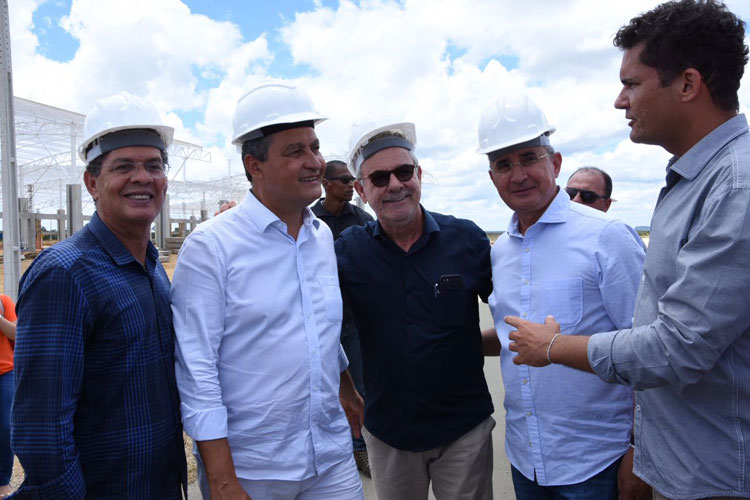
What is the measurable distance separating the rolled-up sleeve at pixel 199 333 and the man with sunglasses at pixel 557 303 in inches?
52.1

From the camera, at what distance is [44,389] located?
1564 mm

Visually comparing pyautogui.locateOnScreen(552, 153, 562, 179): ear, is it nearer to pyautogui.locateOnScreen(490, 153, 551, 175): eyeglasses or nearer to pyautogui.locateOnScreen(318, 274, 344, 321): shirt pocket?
pyautogui.locateOnScreen(490, 153, 551, 175): eyeglasses

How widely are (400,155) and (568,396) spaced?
1511mm

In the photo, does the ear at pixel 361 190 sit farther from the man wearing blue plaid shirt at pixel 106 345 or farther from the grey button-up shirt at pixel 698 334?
the grey button-up shirt at pixel 698 334

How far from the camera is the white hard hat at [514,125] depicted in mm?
2378

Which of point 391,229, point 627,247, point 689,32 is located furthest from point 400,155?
point 689,32

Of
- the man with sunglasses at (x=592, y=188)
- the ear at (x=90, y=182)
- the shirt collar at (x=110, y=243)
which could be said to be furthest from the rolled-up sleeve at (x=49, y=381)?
the man with sunglasses at (x=592, y=188)

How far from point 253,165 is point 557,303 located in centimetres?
151

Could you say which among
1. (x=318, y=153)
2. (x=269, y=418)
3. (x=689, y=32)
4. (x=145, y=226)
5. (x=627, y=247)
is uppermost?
(x=689, y=32)

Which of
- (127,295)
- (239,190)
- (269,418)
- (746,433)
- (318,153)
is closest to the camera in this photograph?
(746,433)

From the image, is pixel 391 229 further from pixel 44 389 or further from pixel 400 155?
pixel 44 389

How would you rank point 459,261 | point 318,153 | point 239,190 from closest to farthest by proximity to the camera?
1. point 318,153
2. point 459,261
3. point 239,190

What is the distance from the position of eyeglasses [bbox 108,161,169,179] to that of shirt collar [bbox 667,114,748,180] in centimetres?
199

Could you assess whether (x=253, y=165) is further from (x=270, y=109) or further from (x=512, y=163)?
(x=512, y=163)
